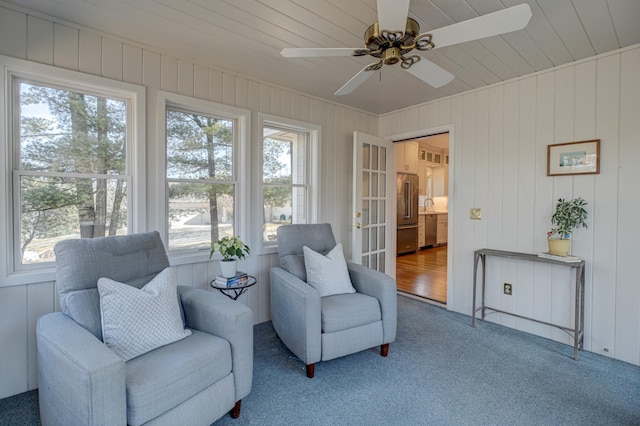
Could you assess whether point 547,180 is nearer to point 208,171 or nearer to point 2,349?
point 208,171

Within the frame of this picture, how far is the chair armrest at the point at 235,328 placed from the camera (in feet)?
5.60

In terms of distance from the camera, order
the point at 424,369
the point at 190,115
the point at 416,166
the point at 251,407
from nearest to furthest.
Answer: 1. the point at 251,407
2. the point at 424,369
3. the point at 190,115
4. the point at 416,166

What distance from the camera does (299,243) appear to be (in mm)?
2891

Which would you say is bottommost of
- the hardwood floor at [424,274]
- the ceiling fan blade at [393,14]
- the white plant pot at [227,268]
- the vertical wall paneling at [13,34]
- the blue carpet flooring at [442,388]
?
the blue carpet flooring at [442,388]

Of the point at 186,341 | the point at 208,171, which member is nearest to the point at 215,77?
the point at 208,171

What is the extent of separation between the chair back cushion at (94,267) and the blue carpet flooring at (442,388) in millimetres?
764

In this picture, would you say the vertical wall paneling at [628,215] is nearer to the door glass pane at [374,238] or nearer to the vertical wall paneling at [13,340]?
the door glass pane at [374,238]

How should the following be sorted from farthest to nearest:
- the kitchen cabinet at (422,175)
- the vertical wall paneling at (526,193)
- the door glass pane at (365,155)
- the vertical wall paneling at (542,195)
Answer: the kitchen cabinet at (422,175) → the door glass pane at (365,155) → the vertical wall paneling at (526,193) → the vertical wall paneling at (542,195)

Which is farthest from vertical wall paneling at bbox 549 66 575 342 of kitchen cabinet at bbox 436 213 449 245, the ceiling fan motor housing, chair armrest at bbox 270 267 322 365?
kitchen cabinet at bbox 436 213 449 245

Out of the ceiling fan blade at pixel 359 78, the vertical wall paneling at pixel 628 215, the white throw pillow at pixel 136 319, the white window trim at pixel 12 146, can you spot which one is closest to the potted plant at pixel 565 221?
the vertical wall paneling at pixel 628 215

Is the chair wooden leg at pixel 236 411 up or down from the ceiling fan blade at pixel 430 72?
down

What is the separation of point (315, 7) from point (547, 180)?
8.11 feet

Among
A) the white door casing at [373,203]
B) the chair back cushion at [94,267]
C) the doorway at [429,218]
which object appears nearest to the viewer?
the chair back cushion at [94,267]

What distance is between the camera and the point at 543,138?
2834 mm
